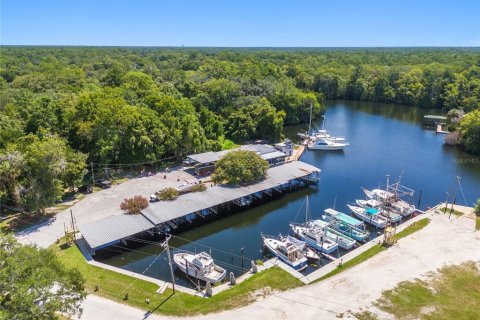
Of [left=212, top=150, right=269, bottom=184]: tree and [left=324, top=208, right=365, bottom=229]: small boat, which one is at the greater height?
[left=212, top=150, right=269, bottom=184]: tree

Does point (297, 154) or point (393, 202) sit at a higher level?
point (297, 154)

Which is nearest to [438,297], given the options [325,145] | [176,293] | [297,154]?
[176,293]

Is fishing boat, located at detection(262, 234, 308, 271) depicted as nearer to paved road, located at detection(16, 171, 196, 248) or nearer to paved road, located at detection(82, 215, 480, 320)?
paved road, located at detection(82, 215, 480, 320)

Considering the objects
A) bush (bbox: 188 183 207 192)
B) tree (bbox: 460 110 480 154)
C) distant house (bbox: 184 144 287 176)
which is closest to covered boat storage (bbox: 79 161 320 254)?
bush (bbox: 188 183 207 192)

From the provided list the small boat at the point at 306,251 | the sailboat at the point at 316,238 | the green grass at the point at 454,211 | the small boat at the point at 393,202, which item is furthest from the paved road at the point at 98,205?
the green grass at the point at 454,211

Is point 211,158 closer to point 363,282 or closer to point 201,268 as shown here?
point 201,268

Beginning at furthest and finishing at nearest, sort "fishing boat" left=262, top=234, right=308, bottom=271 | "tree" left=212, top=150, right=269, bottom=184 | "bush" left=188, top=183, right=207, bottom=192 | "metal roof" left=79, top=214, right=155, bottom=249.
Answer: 1. "tree" left=212, top=150, right=269, bottom=184
2. "bush" left=188, top=183, right=207, bottom=192
3. "fishing boat" left=262, top=234, right=308, bottom=271
4. "metal roof" left=79, top=214, right=155, bottom=249

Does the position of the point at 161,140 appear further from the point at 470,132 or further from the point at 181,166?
the point at 470,132
